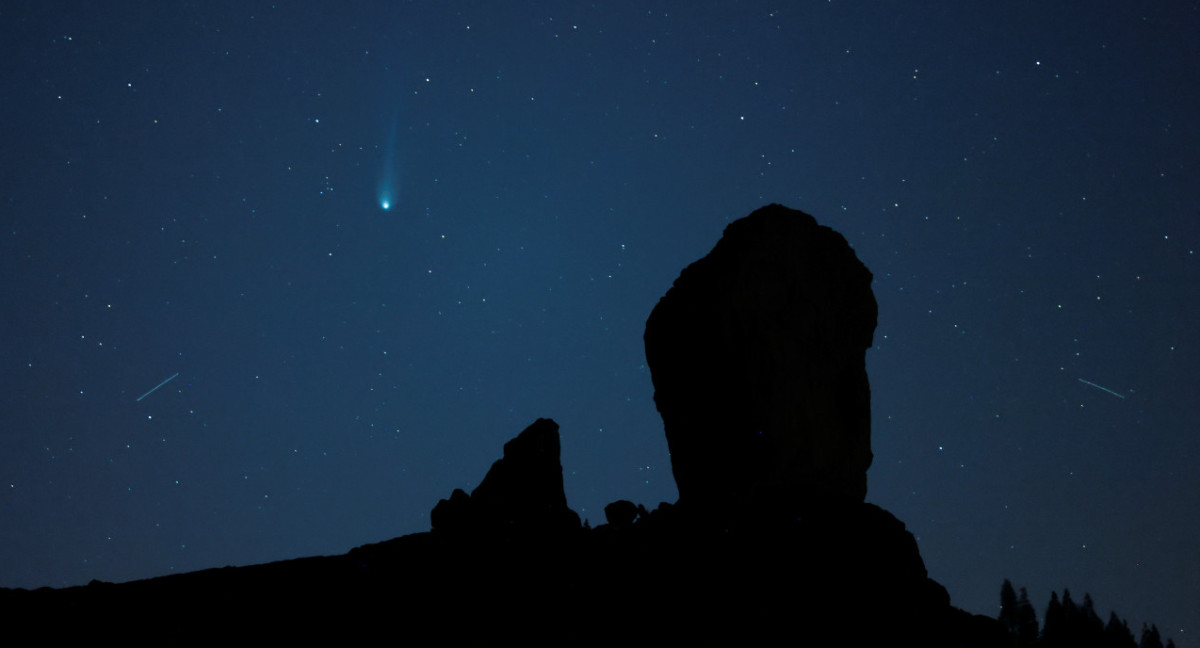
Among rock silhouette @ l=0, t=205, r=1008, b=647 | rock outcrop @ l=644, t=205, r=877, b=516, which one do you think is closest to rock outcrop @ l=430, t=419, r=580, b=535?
rock silhouette @ l=0, t=205, r=1008, b=647

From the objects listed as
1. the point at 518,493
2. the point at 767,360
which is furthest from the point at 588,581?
the point at 767,360

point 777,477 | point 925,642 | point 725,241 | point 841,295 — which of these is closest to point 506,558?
point 925,642

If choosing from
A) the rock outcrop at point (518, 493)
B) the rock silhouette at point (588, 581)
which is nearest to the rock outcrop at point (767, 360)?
the rock outcrop at point (518, 493)

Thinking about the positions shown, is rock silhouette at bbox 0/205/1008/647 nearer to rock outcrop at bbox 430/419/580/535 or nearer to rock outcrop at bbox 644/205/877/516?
rock outcrop at bbox 430/419/580/535

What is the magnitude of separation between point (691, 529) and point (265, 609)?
200 inches

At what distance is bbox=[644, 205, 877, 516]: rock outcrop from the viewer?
16797mm

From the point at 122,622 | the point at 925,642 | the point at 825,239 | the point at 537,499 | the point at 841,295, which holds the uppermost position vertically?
the point at 825,239

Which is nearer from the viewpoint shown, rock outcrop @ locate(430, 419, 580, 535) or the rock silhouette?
the rock silhouette

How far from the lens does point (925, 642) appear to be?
26.3 feet

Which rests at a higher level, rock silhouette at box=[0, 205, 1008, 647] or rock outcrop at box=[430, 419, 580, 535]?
rock outcrop at box=[430, 419, 580, 535]

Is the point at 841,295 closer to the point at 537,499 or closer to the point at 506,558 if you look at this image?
the point at 537,499

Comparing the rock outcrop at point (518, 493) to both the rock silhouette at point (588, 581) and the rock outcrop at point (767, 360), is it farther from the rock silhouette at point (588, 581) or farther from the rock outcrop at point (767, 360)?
the rock outcrop at point (767, 360)

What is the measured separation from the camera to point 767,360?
17047mm

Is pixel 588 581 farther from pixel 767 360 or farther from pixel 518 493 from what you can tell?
pixel 767 360
